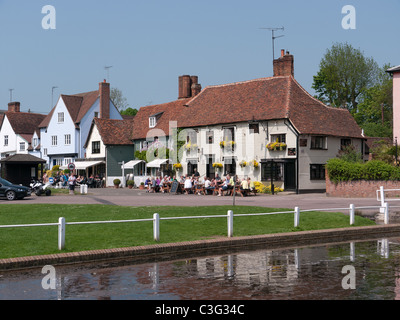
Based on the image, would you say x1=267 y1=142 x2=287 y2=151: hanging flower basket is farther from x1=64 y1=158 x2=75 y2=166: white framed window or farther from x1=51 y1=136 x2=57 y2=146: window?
x1=51 y1=136 x2=57 y2=146: window

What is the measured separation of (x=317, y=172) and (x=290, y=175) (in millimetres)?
2716

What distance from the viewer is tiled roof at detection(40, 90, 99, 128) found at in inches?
2647

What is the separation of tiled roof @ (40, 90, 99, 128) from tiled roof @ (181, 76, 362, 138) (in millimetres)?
18233

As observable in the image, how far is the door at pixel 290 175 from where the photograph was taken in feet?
141

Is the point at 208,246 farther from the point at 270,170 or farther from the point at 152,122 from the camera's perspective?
the point at 152,122

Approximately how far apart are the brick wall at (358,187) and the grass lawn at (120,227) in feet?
52.2

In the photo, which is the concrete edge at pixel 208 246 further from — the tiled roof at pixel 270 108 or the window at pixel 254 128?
the window at pixel 254 128

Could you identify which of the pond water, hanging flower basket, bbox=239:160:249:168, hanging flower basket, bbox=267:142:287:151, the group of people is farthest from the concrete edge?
hanging flower basket, bbox=239:160:249:168

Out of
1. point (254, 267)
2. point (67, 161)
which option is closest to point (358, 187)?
point (254, 267)

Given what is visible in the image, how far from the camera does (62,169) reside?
67.4 metres

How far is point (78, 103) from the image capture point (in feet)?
229

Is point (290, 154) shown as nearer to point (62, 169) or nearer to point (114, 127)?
point (114, 127)
